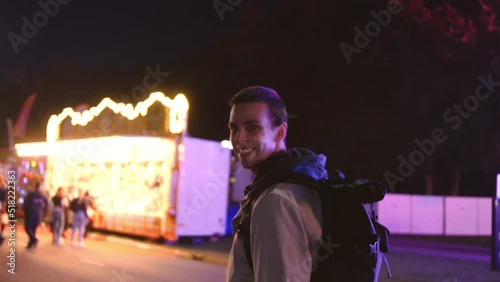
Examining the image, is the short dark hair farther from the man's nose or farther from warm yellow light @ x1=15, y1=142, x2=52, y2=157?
warm yellow light @ x1=15, y1=142, x2=52, y2=157

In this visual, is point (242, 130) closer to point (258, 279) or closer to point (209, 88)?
point (258, 279)

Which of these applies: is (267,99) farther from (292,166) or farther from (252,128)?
(292,166)

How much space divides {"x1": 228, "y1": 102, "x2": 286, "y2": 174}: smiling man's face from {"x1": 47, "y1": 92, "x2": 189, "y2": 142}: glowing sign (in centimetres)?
1436

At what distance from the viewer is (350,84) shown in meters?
20.8

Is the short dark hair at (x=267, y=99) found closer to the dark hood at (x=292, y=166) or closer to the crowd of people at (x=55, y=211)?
the dark hood at (x=292, y=166)

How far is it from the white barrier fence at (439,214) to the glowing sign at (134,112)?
8.93 metres

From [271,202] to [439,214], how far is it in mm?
20494

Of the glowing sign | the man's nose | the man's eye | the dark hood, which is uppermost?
the glowing sign

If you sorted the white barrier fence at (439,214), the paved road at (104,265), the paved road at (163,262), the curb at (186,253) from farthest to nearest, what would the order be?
the white barrier fence at (439,214) → the curb at (186,253) → the paved road at (163,262) → the paved road at (104,265)

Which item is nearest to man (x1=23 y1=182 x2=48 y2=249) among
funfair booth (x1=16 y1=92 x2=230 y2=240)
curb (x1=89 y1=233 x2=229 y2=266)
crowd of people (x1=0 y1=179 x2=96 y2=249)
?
crowd of people (x1=0 y1=179 x2=96 y2=249)

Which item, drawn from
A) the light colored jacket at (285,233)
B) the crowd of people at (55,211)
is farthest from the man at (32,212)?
the light colored jacket at (285,233)

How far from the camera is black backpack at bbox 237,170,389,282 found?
5.49 ft

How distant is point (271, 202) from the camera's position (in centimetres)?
164

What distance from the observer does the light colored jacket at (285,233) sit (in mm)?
1597
